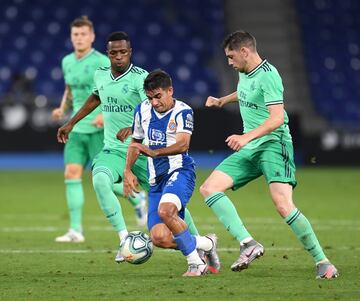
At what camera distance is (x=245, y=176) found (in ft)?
30.7

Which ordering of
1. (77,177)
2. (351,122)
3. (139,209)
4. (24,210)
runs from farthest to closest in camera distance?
1. (351,122)
2. (24,210)
3. (139,209)
4. (77,177)

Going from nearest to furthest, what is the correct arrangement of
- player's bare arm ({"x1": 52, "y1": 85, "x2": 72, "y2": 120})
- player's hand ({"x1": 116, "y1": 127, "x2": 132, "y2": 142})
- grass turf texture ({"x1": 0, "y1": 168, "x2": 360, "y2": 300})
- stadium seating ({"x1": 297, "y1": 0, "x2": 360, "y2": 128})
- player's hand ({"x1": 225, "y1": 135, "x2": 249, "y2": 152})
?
1. grass turf texture ({"x1": 0, "y1": 168, "x2": 360, "y2": 300})
2. player's hand ({"x1": 225, "y1": 135, "x2": 249, "y2": 152})
3. player's hand ({"x1": 116, "y1": 127, "x2": 132, "y2": 142})
4. player's bare arm ({"x1": 52, "y1": 85, "x2": 72, "y2": 120})
5. stadium seating ({"x1": 297, "y1": 0, "x2": 360, "y2": 128})

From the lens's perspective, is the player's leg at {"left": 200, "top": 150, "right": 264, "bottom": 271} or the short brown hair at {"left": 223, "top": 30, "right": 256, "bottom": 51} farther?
the player's leg at {"left": 200, "top": 150, "right": 264, "bottom": 271}

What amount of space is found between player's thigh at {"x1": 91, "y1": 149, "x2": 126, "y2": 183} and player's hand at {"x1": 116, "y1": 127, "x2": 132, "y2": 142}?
48 centimetres

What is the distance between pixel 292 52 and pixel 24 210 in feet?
45.2

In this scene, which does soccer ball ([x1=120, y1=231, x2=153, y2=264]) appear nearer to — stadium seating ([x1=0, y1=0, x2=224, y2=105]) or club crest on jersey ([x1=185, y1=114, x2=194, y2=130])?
club crest on jersey ([x1=185, y1=114, x2=194, y2=130])

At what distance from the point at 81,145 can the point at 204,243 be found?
3.71 metres

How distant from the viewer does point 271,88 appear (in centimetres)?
895

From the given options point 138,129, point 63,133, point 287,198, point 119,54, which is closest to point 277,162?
point 287,198

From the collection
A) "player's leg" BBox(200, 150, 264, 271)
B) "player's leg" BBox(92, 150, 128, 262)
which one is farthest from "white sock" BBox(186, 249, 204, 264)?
"player's leg" BBox(92, 150, 128, 262)

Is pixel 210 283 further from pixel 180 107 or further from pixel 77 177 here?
pixel 77 177

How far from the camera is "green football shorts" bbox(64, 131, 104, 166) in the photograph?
12.5 meters

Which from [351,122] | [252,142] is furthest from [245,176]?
[351,122]

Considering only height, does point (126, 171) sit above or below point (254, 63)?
below
